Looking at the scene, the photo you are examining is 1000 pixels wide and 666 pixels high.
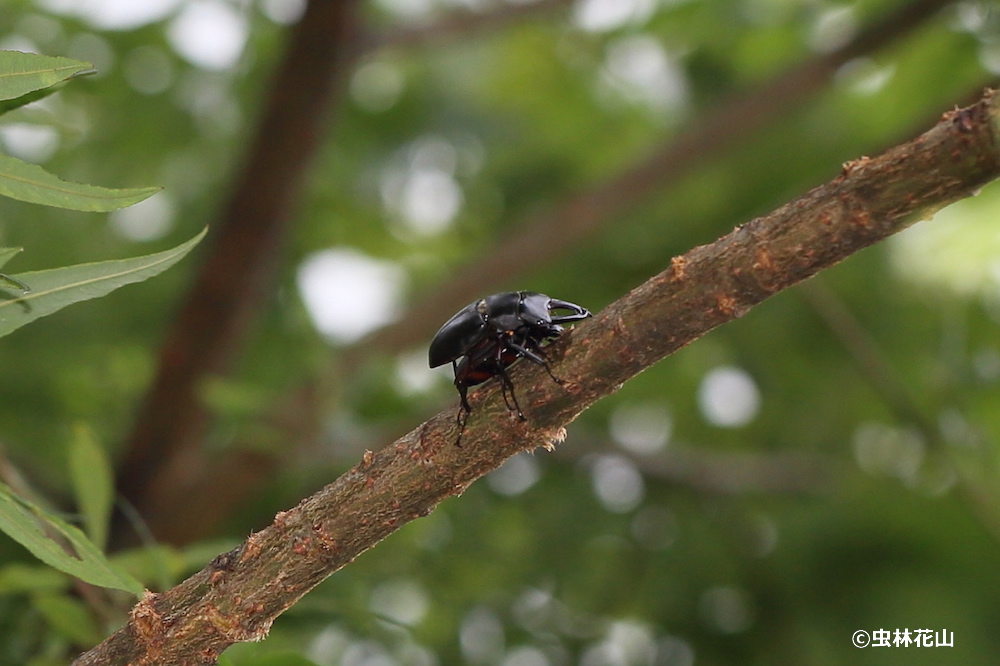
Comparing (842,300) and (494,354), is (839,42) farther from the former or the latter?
(494,354)

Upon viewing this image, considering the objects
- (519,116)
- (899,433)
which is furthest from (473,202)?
(899,433)

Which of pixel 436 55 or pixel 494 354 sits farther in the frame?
pixel 436 55

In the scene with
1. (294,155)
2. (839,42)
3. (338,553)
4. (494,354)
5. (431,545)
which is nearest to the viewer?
(338,553)

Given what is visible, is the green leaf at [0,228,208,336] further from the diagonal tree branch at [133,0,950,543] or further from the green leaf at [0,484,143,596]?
the diagonal tree branch at [133,0,950,543]

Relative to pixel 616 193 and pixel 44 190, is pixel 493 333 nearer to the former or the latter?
pixel 44 190

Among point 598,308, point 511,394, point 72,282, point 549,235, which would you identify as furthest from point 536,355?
point 598,308

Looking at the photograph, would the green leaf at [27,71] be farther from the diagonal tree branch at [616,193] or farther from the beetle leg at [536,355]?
the diagonal tree branch at [616,193]
